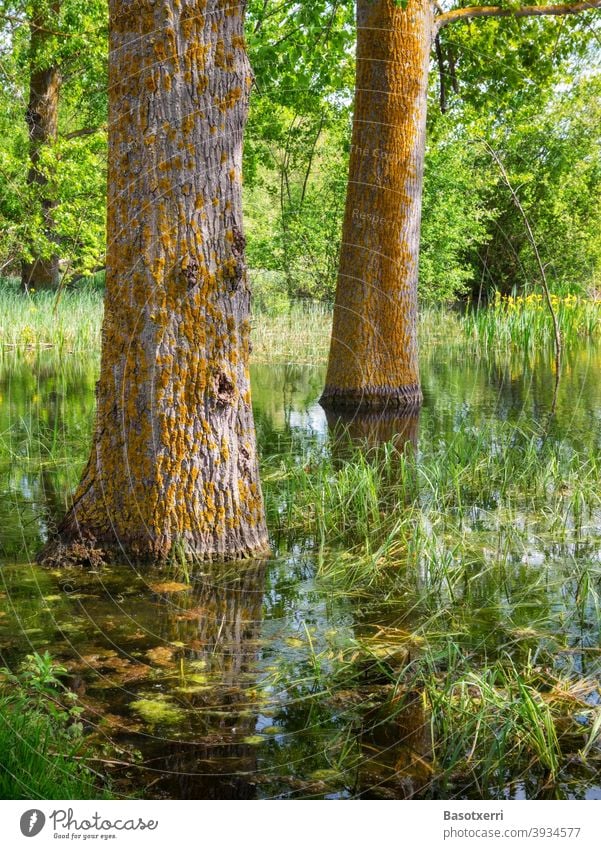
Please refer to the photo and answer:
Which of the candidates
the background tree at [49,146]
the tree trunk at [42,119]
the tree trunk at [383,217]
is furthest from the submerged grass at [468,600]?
the tree trunk at [42,119]

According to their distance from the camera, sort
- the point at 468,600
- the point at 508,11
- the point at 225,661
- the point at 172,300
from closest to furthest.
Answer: the point at 225,661, the point at 468,600, the point at 172,300, the point at 508,11

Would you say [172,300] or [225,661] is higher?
[172,300]

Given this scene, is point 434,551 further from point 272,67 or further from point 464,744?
point 272,67

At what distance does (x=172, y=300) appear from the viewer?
450 cm

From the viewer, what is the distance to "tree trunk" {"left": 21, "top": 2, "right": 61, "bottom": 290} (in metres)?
18.7

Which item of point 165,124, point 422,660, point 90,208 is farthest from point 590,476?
point 90,208

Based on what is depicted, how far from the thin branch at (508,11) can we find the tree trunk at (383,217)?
41.4 inches

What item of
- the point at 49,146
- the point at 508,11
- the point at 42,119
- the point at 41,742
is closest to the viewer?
the point at 41,742

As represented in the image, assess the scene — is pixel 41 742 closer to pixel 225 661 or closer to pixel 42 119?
pixel 225 661

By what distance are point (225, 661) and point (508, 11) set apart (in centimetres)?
928

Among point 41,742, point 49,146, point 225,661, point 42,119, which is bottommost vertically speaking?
point 225,661

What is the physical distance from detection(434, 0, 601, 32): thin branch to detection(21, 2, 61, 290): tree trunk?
1037 centimetres

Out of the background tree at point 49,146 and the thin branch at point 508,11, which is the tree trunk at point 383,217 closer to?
the thin branch at point 508,11

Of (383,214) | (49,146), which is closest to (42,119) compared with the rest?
(49,146)
